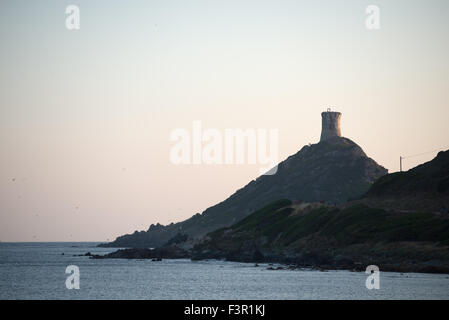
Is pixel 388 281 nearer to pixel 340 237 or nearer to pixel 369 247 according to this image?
pixel 369 247

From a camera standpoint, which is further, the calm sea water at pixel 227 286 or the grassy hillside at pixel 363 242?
the grassy hillside at pixel 363 242

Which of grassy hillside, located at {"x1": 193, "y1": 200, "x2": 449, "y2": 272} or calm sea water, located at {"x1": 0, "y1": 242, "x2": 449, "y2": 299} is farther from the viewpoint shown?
grassy hillside, located at {"x1": 193, "y1": 200, "x2": 449, "y2": 272}

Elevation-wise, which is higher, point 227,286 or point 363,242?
point 363,242

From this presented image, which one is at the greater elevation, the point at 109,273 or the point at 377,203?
the point at 377,203

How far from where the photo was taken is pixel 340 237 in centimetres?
16812

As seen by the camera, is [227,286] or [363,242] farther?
[363,242]
